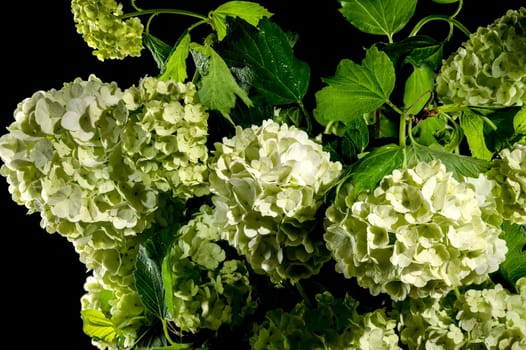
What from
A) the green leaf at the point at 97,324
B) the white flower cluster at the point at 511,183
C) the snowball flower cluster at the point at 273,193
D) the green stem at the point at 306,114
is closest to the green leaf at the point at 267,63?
the green stem at the point at 306,114

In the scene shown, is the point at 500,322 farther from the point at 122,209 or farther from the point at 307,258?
the point at 122,209

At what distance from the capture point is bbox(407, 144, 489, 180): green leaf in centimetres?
78

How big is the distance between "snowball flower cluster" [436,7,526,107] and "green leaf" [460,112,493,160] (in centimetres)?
2

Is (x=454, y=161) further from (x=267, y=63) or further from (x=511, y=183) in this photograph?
(x=267, y=63)

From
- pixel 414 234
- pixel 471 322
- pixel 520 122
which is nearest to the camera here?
pixel 414 234

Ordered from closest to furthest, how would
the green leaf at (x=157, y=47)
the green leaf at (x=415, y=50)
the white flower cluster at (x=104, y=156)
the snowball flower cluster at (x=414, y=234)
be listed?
the snowball flower cluster at (x=414, y=234)
the white flower cluster at (x=104, y=156)
the green leaf at (x=415, y=50)
the green leaf at (x=157, y=47)

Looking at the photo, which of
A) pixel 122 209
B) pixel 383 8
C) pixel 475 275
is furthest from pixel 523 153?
pixel 122 209

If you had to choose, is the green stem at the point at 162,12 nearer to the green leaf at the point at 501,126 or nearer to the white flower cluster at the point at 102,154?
the white flower cluster at the point at 102,154

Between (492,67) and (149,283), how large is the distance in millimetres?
431

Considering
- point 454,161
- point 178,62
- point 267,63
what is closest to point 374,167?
point 454,161

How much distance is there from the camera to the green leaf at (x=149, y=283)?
839 mm

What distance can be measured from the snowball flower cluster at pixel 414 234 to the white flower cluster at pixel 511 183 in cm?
7

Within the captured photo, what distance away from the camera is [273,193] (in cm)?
73

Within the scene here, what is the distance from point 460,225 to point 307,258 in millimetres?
150
